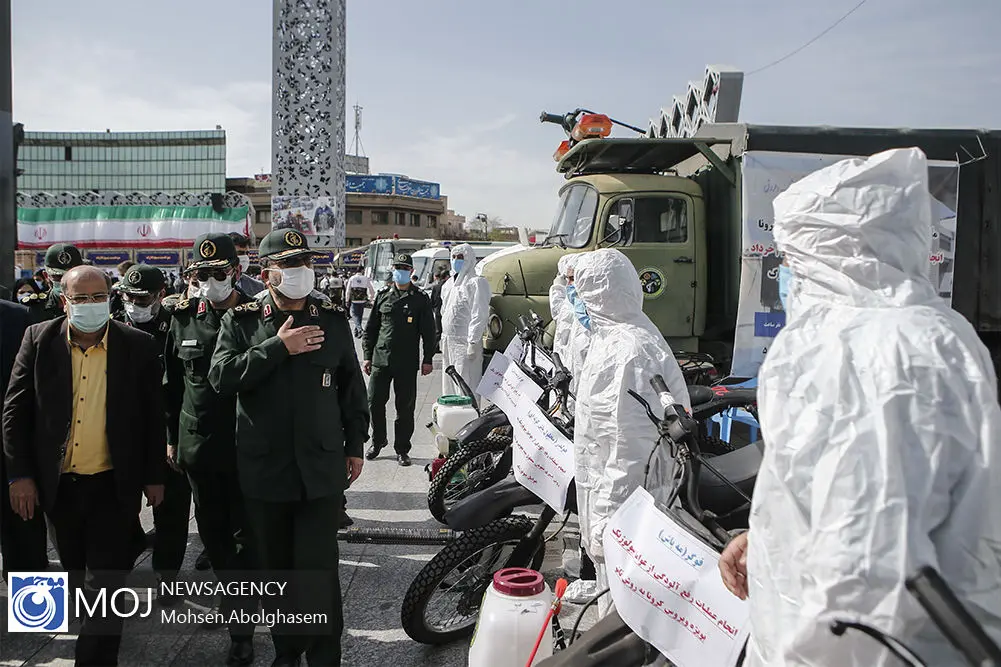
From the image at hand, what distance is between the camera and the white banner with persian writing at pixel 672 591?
1875 millimetres

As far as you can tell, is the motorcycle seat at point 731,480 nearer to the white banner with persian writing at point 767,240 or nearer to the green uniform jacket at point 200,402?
the green uniform jacket at point 200,402

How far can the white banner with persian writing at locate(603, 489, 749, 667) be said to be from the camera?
6.15ft

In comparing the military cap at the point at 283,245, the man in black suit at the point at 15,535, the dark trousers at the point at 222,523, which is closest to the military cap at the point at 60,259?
the man in black suit at the point at 15,535

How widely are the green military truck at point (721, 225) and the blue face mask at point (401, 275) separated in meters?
0.95

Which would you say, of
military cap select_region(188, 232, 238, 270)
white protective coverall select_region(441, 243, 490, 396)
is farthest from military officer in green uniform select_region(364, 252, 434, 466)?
military cap select_region(188, 232, 238, 270)

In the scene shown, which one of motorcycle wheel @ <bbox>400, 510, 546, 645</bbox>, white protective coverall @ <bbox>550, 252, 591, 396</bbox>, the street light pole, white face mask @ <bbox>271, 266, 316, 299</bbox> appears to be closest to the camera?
white face mask @ <bbox>271, 266, 316, 299</bbox>

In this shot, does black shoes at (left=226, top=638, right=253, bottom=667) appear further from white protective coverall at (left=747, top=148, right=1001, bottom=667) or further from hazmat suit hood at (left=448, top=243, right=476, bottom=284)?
hazmat suit hood at (left=448, top=243, right=476, bottom=284)

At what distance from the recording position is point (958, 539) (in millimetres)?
1303

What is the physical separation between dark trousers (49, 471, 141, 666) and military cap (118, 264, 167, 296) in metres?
1.53

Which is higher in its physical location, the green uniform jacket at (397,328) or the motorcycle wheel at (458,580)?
the green uniform jacket at (397,328)

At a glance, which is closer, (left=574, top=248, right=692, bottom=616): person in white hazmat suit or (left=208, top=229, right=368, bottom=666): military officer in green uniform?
(left=574, top=248, right=692, bottom=616): person in white hazmat suit

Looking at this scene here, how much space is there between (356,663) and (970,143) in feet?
22.9

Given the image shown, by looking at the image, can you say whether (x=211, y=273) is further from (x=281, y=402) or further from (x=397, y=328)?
(x=397, y=328)

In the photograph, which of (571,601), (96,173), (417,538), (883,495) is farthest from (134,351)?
(96,173)
